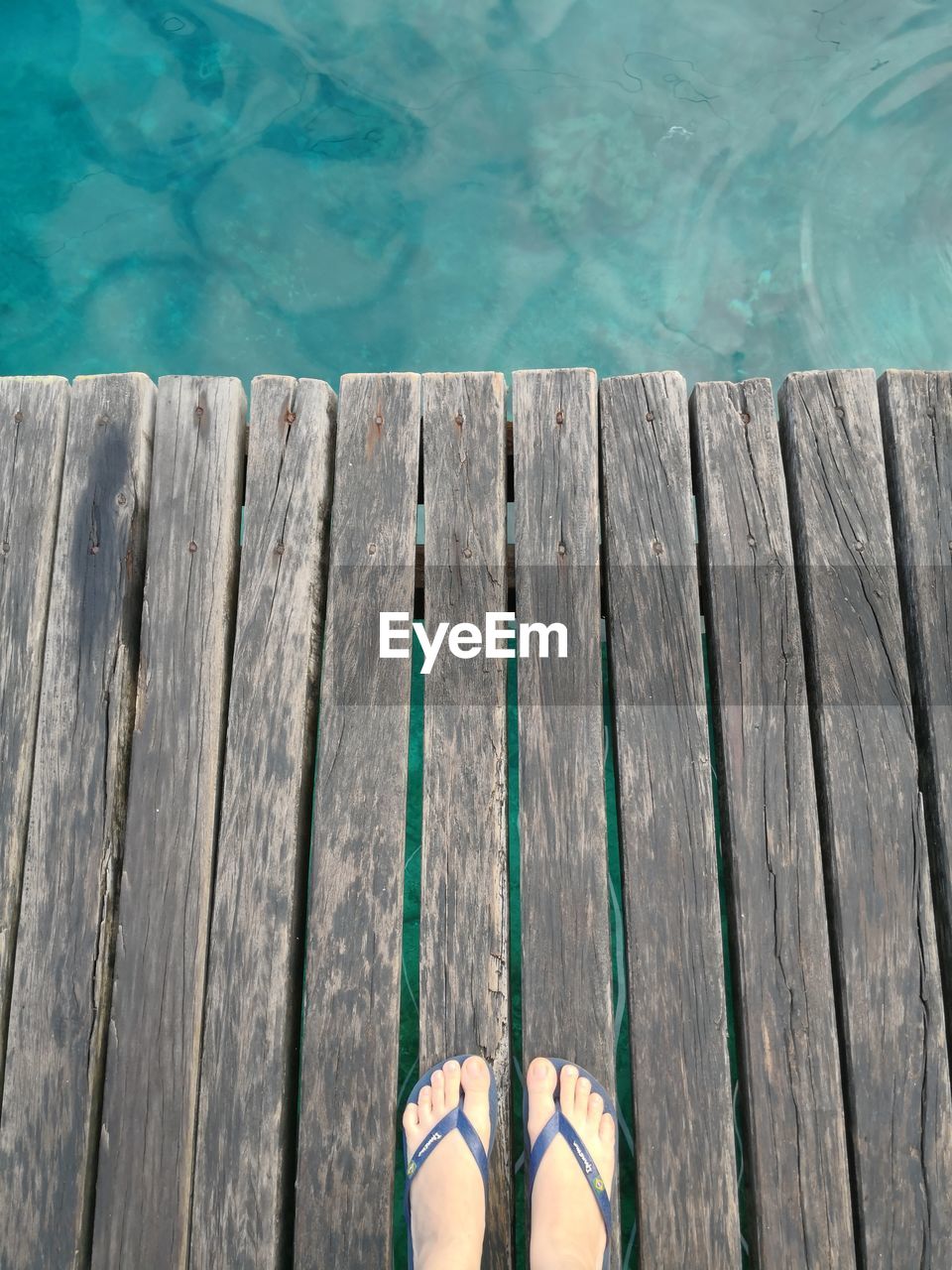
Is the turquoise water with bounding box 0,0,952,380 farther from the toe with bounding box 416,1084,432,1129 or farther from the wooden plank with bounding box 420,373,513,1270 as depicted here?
the toe with bounding box 416,1084,432,1129

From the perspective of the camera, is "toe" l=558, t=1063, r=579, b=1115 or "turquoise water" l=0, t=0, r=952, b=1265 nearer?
"toe" l=558, t=1063, r=579, b=1115

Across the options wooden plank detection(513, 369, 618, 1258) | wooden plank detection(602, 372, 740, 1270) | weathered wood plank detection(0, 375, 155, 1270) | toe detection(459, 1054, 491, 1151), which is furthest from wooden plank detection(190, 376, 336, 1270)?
wooden plank detection(602, 372, 740, 1270)

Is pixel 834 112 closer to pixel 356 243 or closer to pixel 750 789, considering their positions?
pixel 356 243

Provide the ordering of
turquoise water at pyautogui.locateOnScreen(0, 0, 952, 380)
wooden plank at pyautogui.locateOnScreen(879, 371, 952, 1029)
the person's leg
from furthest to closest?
turquoise water at pyautogui.locateOnScreen(0, 0, 952, 380) < wooden plank at pyautogui.locateOnScreen(879, 371, 952, 1029) < the person's leg

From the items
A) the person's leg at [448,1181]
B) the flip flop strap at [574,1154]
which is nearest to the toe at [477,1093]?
the person's leg at [448,1181]

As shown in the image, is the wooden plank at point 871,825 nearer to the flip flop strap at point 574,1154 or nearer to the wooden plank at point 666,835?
the wooden plank at point 666,835

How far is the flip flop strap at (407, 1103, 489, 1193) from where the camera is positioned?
1533 millimetres

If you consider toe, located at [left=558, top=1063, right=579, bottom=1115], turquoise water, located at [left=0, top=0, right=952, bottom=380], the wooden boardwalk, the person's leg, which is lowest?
the person's leg

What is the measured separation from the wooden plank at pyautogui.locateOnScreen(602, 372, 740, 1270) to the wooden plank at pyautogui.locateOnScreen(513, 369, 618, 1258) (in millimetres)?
54

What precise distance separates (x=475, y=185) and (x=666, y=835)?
92.8 inches

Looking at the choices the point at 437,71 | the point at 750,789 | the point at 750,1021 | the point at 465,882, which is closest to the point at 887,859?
the point at 750,789

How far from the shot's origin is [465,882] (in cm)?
165

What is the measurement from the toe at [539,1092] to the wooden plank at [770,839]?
376 millimetres

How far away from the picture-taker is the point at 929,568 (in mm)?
1806
